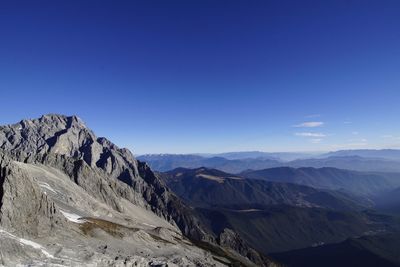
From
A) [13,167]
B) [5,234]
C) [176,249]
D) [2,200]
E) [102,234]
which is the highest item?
[13,167]

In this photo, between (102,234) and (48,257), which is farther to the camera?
(102,234)

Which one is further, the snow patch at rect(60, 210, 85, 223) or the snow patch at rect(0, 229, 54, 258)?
the snow patch at rect(60, 210, 85, 223)

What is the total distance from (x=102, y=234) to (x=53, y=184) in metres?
56.7

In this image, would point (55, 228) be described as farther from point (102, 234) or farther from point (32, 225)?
point (102, 234)

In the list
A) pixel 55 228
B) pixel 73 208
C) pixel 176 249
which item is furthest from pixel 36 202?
pixel 176 249

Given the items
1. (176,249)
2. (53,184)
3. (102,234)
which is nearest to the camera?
(102,234)

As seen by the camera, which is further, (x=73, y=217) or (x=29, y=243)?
(x=73, y=217)

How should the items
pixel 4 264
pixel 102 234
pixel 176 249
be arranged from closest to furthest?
1. pixel 4 264
2. pixel 102 234
3. pixel 176 249

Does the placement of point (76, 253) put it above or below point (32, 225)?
below

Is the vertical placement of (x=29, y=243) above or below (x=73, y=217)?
above

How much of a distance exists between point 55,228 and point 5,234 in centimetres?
1983

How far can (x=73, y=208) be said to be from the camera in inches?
5792

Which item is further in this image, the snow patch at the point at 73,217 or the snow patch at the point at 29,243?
the snow patch at the point at 73,217

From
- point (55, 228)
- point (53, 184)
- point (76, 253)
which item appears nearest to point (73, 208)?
point (53, 184)
